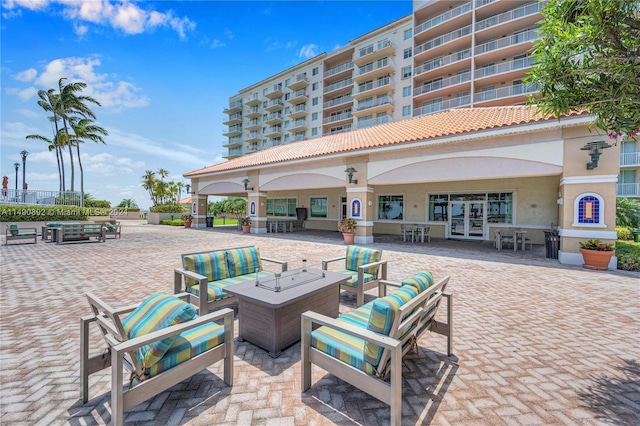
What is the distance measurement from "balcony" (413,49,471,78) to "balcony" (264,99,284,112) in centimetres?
2354

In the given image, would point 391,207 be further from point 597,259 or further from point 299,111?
point 299,111

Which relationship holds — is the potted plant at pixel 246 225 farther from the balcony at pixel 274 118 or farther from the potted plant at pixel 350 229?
the balcony at pixel 274 118

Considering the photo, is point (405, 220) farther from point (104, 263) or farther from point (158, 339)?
point (158, 339)

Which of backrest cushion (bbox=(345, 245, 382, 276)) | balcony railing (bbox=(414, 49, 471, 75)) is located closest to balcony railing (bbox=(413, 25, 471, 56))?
balcony railing (bbox=(414, 49, 471, 75))

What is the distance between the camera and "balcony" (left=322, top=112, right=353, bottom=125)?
36.4 metres

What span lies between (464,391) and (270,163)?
49.9 feet

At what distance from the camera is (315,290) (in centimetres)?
362

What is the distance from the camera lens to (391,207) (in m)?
17.8

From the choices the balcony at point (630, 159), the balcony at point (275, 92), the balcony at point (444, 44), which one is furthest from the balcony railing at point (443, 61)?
the balcony at point (275, 92)

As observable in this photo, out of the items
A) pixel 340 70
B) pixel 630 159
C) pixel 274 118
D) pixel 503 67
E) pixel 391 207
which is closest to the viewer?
pixel 391 207

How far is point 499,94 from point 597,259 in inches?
905

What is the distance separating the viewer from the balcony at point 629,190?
2298cm

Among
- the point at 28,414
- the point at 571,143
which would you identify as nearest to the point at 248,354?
the point at 28,414

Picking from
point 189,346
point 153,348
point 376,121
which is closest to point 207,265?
point 189,346
